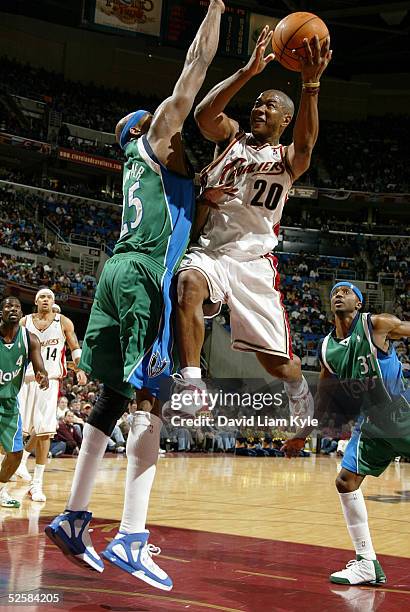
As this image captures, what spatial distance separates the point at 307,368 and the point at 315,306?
485cm

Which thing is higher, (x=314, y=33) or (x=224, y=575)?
(x=314, y=33)

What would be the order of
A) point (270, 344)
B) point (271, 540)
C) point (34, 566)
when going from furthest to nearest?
point (271, 540)
point (34, 566)
point (270, 344)

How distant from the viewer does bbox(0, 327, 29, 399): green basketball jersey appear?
23.2 feet

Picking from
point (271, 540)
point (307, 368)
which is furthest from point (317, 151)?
point (271, 540)

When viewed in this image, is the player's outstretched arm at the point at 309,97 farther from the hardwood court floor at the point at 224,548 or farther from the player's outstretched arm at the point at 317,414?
the hardwood court floor at the point at 224,548

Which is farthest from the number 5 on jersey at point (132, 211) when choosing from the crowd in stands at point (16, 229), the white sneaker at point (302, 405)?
the crowd in stands at point (16, 229)

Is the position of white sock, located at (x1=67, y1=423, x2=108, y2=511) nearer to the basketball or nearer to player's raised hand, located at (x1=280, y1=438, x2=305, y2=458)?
player's raised hand, located at (x1=280, y1=438, x2=305, y2=458)

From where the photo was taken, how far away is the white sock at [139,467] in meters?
3.75

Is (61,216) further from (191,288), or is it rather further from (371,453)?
(191,288)

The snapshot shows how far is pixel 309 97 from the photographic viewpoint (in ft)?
13.0

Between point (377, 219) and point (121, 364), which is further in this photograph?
point (377, 219)

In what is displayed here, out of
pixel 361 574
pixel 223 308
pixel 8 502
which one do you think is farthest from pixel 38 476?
pixel 223 308

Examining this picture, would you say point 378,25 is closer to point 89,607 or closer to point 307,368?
point 307,368

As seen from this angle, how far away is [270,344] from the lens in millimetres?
4090
